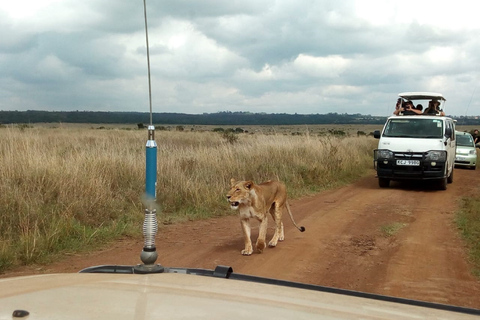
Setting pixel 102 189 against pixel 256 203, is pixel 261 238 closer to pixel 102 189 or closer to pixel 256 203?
pixel 256 203

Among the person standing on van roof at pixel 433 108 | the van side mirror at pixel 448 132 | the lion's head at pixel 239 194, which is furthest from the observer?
the person standing on van roof at pixel 433 108

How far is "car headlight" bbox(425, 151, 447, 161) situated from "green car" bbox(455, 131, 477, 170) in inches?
341

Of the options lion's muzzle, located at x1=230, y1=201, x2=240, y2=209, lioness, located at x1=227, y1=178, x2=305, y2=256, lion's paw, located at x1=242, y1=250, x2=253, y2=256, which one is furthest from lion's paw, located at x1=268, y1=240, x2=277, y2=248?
lion's muzzle, located at x1=230, y1=201, x2=240, y2=209

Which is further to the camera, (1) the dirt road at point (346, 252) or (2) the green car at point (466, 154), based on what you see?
(2) the green car at point (466, 154)

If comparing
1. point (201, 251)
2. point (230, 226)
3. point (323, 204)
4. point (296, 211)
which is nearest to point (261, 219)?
point (201, 251)

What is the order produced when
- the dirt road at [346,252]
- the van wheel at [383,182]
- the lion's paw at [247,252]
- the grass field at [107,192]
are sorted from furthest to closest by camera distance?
the van wheel at [383,182] < the grass field at [107,192] < the lion's paw at [247,252] < the dirt road at [346,252]

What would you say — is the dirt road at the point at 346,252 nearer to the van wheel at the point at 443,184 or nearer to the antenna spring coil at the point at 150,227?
the antenna spring coil at the point at 150,227

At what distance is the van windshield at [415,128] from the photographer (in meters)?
14.3

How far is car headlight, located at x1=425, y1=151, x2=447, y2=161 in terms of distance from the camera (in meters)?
13.6

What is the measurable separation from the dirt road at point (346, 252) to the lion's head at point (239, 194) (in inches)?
29.0

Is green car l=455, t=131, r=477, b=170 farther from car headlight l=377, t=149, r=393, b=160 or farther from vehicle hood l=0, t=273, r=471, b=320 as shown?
vehicle hood l=0, t=273, r=471, b=320

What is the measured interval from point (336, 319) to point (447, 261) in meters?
5.75

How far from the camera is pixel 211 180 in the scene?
462 inches

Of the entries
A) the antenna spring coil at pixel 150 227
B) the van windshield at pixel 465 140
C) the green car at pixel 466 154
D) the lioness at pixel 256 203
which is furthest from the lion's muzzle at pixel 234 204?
the van windshield at pixel 465 140
